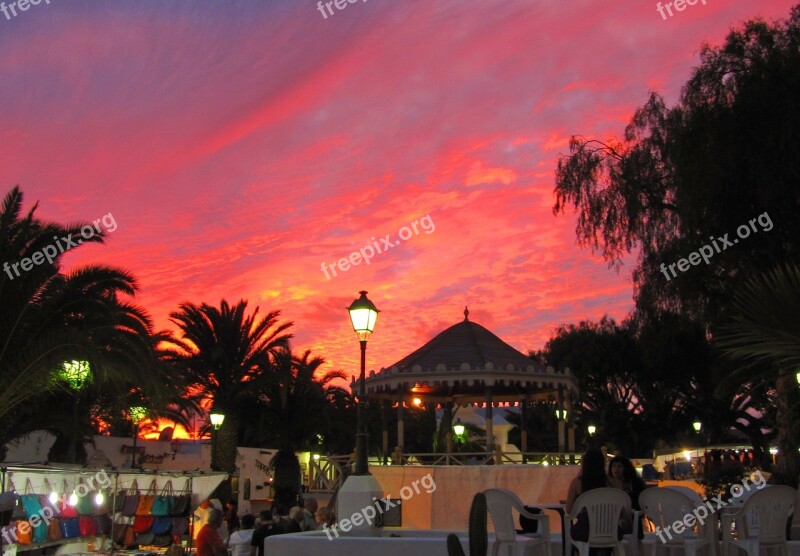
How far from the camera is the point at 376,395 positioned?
23219 millimetres

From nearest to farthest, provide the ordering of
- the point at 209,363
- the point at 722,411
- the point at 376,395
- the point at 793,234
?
1. the point at 793,234
2. the point at 376,395
3. the point at 209,363
4. the point at 722,411

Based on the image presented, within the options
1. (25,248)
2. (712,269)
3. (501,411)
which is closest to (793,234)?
(712,269)

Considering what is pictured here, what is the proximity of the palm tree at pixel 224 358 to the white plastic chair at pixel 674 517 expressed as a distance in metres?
25.7

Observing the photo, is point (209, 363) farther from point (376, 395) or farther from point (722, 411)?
point (722, 411)

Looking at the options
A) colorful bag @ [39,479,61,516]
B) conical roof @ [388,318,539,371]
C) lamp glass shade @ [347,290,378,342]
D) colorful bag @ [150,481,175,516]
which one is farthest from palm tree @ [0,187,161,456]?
conical roof @ [388,318,539,371]

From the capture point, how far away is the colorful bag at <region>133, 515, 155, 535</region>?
16656mm

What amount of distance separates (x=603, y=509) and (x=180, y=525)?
39.6ft

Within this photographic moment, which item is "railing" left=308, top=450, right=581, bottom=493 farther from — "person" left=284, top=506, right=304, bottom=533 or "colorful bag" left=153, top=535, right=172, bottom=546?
"person" left=284, top=506, right=304, bottom=533

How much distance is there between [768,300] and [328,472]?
15717 millimetres

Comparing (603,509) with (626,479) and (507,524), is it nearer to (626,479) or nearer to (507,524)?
(507,524)

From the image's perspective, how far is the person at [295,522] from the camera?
12539mm

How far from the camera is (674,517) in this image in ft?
24.9

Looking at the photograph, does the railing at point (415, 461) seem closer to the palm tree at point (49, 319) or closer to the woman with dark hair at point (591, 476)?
the palm tree at point (49, 319)

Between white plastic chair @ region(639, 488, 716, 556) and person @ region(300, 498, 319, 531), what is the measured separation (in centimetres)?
695
